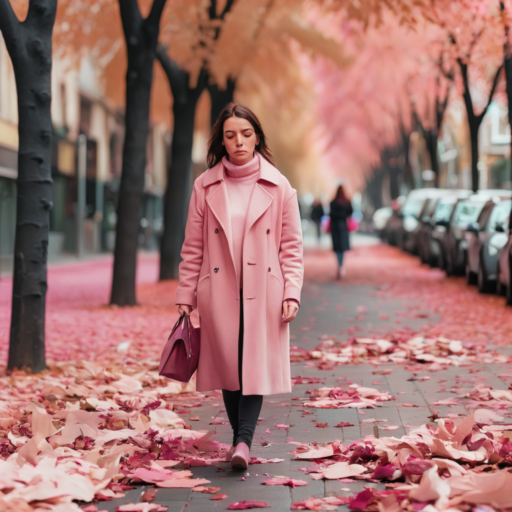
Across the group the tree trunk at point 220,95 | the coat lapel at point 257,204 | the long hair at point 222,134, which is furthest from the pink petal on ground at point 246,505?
the tree trunk at point 220,95

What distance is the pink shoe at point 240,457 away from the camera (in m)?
4.62

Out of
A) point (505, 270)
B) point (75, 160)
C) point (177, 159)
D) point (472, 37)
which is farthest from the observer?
point (75, 160)

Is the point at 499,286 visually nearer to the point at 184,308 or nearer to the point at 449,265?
the point at 449,265

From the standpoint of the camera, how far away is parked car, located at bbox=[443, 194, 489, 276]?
17.7m

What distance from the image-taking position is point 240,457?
4617mm

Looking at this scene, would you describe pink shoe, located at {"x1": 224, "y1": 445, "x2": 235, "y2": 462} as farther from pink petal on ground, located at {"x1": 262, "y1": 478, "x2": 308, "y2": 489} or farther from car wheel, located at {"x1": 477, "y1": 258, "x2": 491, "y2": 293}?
car wheel, located at {"x1": 477, "y1": 258, "x2": 491, "y2": 293}

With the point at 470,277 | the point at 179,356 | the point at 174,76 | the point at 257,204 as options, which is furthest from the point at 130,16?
the point at 179,356

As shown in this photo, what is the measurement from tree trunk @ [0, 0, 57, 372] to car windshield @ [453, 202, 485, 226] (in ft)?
37.9

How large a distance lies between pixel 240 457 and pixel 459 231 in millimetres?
13899

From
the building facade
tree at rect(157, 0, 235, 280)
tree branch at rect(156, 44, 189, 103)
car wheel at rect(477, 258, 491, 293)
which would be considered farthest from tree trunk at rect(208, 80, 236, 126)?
car wheel at rect(477, 258, 491, 293)

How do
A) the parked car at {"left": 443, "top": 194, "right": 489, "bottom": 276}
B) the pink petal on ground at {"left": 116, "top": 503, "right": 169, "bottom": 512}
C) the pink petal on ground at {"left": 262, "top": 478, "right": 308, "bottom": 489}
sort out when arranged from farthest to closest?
the parked car at {"left": 443, "top": 194, "right": 489, "bottom": 276} < the pink petal on ground at {"left": 262, "top": 478, "right": 308, "bottom": 489} < the pink petal on ground at {"left": 116, "top": 503, "right": 169, "bottom": 512}

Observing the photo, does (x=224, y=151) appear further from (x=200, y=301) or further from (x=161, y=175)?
(x=161, y=175)

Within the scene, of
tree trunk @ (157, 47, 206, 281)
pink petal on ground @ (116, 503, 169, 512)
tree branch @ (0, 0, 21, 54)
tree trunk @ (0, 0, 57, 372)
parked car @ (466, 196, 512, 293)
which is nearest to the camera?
pink petal on ground @ (116, 503, 169, 512)

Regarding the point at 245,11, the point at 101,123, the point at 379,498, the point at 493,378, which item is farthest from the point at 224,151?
the point at 101,123
